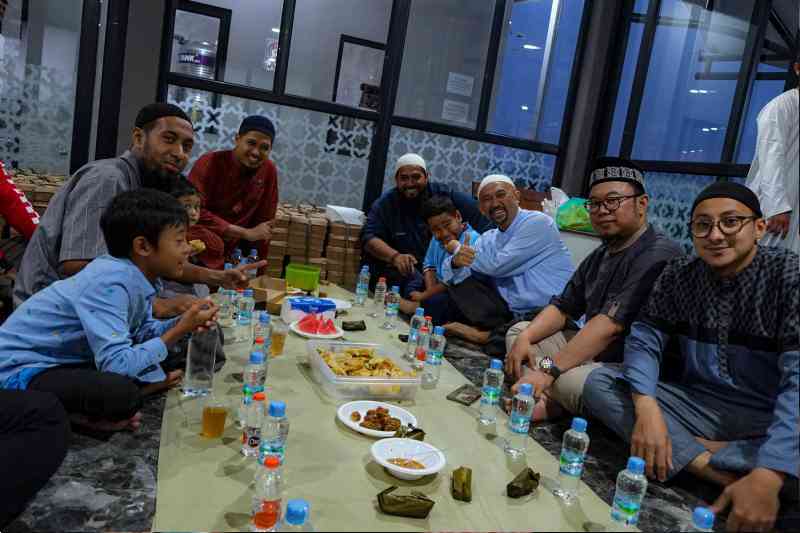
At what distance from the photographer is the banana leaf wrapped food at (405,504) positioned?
139 centimetres

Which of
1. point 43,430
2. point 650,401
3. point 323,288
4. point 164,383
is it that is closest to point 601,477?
point 650,401

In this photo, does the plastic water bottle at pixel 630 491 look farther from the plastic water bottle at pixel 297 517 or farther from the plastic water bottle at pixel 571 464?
the plastic water bottle at pixel 297 517

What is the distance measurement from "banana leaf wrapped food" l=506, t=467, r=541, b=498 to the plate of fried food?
388 mm

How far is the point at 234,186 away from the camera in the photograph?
4191mm

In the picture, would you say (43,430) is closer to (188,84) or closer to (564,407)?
(564,407)

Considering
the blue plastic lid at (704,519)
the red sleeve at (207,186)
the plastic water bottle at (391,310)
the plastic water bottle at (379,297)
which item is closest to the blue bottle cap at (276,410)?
the blue plastic lid at (704,519)

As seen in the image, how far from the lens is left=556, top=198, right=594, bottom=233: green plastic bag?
4793 mm

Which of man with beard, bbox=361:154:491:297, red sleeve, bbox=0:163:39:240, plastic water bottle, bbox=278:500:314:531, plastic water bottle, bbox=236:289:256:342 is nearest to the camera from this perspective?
plastic water bottle, bbox=278:500:314:531

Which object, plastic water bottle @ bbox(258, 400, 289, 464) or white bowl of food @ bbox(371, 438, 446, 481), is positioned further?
white bowl of food @ bbox(371, 438, 446, 481)

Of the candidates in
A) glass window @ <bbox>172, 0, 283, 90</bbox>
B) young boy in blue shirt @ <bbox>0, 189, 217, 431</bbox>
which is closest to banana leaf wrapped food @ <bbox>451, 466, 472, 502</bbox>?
young boy in blue shirt @ <bbox>0, 189, 217, 431</bbox>

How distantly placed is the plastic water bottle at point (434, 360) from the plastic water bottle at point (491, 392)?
326mm

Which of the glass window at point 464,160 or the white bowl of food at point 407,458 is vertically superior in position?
the glass window at point 464,160

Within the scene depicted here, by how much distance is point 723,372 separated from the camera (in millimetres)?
1487

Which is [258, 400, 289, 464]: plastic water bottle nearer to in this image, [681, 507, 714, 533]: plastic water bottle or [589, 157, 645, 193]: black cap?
[681, 507, 714, 533]: plastic water bottle
